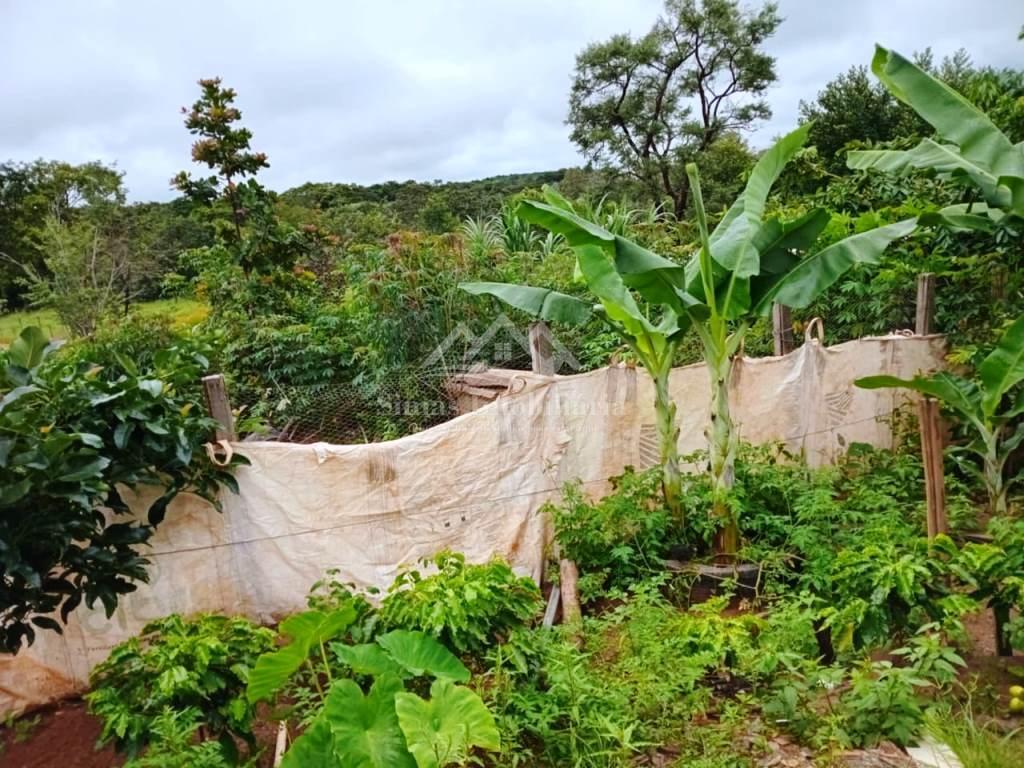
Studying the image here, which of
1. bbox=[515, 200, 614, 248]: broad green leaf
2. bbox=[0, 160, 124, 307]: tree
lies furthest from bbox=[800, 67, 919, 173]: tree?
bbox=[0, 160, 124, 307]: tree

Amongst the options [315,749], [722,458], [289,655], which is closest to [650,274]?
[722,458]

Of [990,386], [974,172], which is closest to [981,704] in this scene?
[990,386]

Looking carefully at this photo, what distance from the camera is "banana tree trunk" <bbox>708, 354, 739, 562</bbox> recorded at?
3691 mm

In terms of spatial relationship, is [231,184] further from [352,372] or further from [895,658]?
[895,658]

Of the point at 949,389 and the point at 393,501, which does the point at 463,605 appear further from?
the point at 949,389

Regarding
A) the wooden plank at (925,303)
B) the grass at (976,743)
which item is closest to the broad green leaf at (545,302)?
the grass at (976,743)

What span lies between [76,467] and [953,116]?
469 cm

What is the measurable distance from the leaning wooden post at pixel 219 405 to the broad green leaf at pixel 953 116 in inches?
162

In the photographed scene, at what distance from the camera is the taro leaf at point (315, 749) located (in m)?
1.76

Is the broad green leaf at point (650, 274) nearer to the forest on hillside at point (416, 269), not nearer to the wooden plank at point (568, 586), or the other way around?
the forest on hillside at point (416, 269)

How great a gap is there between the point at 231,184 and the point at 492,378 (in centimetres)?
410

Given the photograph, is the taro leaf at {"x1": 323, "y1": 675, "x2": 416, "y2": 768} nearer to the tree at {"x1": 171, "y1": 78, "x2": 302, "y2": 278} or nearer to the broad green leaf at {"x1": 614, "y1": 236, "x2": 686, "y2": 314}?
the broad green leaf at {"x1": 614, "y1": 236, "x2": 686, "y2": 314}

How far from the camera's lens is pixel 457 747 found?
176 cm

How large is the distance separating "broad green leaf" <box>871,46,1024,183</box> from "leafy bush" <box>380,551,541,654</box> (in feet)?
11.4
